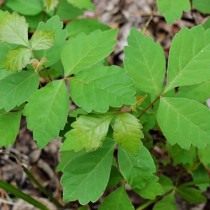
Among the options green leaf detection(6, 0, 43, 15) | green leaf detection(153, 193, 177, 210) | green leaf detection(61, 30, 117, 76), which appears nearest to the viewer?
green leaf detection(61, 30, 117, 76)

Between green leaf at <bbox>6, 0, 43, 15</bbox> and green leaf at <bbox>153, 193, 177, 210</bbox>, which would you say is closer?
green leaf at <bbox>153, 193, 177, 210</bbox>

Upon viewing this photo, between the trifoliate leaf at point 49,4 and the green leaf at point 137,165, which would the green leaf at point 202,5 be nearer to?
the trifoliate leaf at point 49,4

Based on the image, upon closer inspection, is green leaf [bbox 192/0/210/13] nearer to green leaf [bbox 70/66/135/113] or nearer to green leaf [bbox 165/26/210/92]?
green leaf [bbox 165/26/210/92]

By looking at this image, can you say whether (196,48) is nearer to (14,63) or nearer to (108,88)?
(108,88)

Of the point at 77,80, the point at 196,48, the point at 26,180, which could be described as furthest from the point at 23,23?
the point at 26,180

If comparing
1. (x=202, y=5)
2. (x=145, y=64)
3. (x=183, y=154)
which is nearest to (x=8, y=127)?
(x=145, y=64)

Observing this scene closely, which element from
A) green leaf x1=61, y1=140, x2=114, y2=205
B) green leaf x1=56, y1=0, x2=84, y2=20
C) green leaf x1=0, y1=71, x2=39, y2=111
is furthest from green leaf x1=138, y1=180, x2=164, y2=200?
green leaf x1=56, y1=0, x2=84, y2=20
